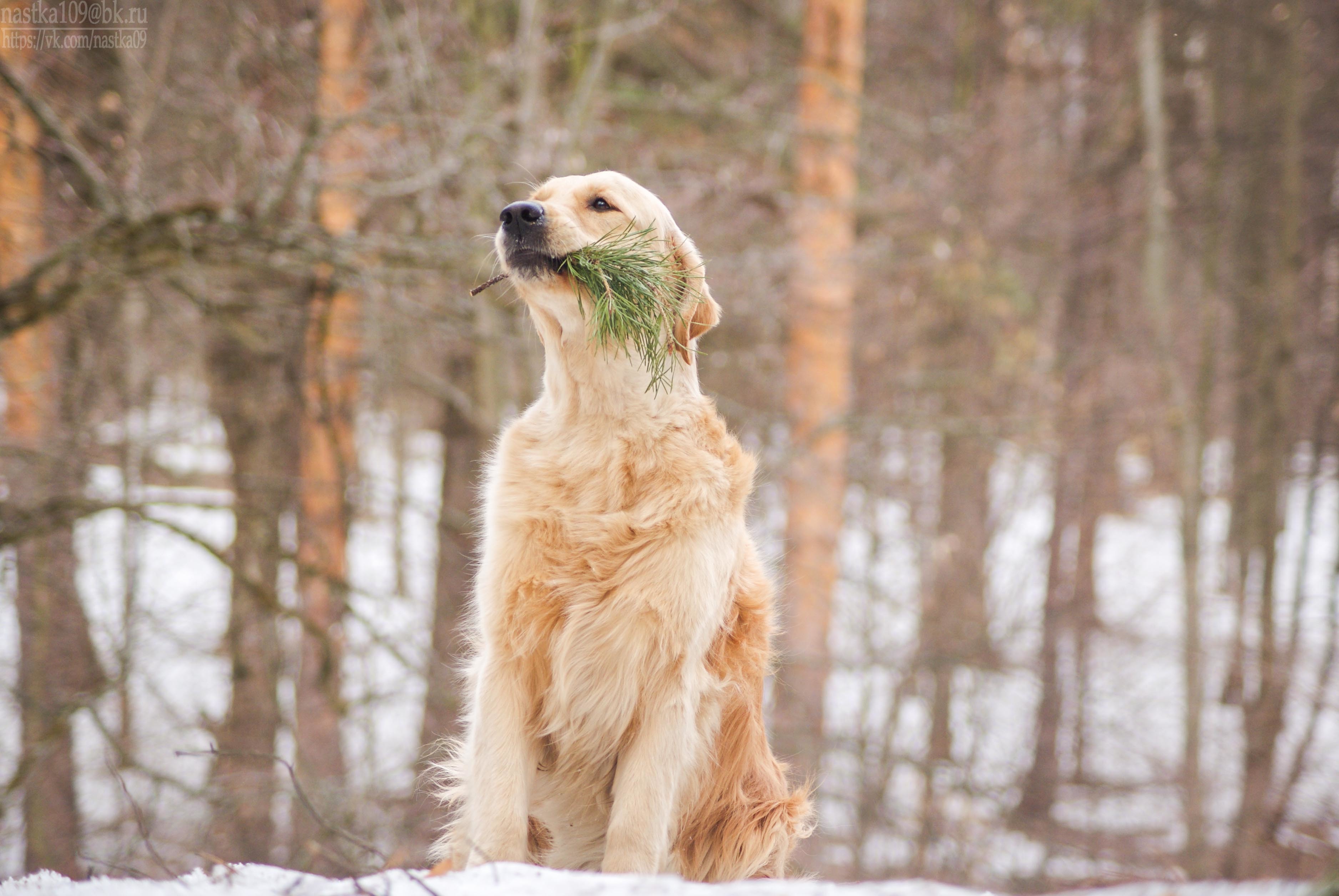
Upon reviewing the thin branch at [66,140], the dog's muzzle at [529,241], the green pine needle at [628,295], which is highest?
the thin branch at [66,140]

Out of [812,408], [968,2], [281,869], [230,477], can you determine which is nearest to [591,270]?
[281,869]

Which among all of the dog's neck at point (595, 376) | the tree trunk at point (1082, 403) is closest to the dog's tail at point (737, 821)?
the dog's neck at point (595, 376)

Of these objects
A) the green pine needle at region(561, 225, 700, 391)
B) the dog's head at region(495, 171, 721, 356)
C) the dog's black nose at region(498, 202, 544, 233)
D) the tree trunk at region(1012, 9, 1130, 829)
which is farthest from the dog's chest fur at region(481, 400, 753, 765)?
the tree trunk at region(1012, 9, 1130, 829)

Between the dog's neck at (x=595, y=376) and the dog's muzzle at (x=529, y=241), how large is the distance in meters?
0.12

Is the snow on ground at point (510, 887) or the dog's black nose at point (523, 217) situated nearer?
the snow on ground at point (510, 887)

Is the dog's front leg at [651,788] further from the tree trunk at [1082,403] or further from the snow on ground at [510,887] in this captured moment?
the tree trunk at [1082,403]

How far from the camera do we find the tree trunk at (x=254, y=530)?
19.3ft

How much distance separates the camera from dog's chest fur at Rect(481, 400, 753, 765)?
8.34 feet

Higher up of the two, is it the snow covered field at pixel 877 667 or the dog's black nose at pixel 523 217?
the dog's black nose at pixel 523 217

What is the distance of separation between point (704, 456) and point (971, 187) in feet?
22.8

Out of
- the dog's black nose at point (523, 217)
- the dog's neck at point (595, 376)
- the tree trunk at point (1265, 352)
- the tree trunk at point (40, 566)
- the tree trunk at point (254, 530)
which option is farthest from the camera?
the tree trunk at point (1265, 352)

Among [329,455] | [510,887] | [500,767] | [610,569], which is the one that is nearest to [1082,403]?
[329,455]

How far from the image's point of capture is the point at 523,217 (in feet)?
8.58

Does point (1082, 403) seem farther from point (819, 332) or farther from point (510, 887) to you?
point (510, 887)
